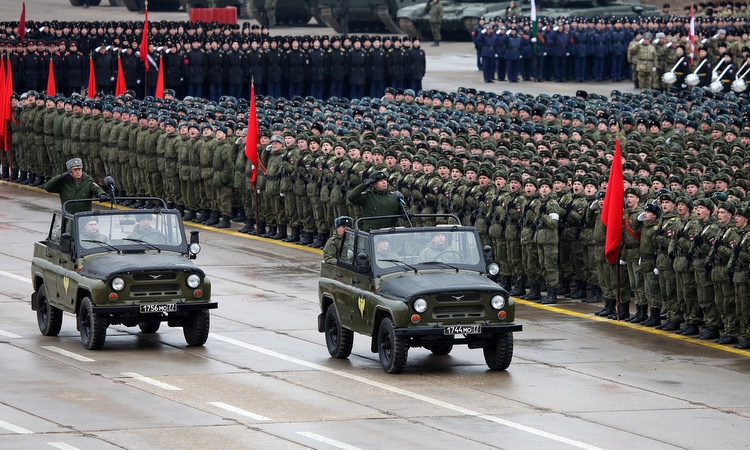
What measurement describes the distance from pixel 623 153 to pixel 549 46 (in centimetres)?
2443

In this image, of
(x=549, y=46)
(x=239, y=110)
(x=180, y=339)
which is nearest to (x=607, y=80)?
(x=549, y=46)

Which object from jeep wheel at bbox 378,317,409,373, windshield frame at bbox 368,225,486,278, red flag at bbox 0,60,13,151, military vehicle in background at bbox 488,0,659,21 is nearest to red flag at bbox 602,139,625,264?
windshield frame at bbox 368,225,486,278

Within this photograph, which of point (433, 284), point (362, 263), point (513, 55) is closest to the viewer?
point (433, 284)

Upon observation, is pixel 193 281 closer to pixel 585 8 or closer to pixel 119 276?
pixel 119 276

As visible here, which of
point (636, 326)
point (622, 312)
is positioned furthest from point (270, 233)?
point (636, 326)

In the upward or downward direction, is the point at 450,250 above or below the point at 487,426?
above

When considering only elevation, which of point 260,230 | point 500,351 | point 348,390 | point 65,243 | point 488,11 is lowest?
point 260,230

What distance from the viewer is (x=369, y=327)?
1648 cm

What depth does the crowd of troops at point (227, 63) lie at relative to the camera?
43.1 meters

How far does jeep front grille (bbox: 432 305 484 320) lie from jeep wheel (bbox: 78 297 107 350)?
12.0 ft

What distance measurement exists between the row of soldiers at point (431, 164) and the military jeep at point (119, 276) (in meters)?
5.58

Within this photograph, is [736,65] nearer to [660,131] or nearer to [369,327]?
[660,131]

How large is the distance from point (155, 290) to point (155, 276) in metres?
0.15

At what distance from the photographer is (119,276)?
55.7 feet
